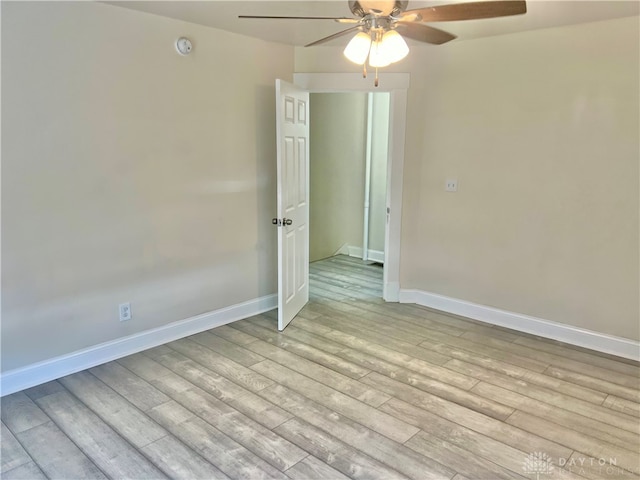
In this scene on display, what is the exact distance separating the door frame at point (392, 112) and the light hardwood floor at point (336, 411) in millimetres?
1032

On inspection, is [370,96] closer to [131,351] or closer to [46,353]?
[131,351]

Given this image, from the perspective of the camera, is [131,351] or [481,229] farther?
[481,229]

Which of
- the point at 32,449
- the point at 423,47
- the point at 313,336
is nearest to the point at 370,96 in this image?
the point at 423,47

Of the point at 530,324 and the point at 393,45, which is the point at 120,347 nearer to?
the point at 393,45

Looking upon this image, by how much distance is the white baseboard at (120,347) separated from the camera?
280 centimetres

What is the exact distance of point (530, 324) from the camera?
12.3 feet

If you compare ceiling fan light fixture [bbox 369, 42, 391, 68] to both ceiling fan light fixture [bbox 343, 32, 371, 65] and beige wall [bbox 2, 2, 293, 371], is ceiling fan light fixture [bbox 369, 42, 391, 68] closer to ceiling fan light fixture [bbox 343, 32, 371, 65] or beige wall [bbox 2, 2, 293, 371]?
ceiling fan light fixture [bbox 343, 32, 371, 65]

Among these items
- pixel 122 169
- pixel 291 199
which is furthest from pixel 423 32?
pixel 122 169

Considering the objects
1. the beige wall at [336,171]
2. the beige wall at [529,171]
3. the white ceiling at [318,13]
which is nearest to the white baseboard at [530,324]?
the beige wall at [529,171]

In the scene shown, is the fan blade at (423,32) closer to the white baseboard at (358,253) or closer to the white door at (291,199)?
the white door at (291,199)

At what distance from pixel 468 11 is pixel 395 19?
34cm

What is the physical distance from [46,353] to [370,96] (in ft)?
14.9

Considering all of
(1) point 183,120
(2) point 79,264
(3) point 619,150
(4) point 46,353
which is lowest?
(4) point 46,353

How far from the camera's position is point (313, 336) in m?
3.65
